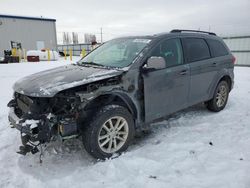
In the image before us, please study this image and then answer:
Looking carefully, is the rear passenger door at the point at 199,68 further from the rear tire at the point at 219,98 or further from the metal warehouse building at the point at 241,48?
the metal warehouse building at the point at 241,48

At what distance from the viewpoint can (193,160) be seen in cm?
314

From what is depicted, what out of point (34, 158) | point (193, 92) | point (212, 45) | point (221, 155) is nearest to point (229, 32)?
point (212, 45)

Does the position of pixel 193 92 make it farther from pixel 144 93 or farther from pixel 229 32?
pixel 229 32

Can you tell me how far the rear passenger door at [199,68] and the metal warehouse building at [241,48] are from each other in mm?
12240

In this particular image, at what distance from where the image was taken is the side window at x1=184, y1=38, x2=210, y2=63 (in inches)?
169

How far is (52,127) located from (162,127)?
2259 mm

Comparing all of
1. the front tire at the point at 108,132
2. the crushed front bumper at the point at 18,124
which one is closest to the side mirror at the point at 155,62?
the front tire at the point at 108,132

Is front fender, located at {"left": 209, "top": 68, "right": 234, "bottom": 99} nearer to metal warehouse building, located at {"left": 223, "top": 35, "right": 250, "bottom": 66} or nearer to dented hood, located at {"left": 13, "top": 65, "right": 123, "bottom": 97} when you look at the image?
dented hood, located at {"left": 13, "top": 65, "right": 123, "bottom": 97}

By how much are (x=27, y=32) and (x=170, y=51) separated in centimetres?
2930

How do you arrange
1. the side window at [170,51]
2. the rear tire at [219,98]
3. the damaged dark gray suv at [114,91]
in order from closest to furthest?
the damaged dark gray suv at [114,91]
the side window at [170,51]
the rear tire at [219,98]

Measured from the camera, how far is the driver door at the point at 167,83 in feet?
11.6

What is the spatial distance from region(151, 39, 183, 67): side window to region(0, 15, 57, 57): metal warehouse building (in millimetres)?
28166

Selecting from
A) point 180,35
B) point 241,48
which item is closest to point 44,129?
point 180,35

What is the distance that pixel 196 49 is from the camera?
4.51 m
